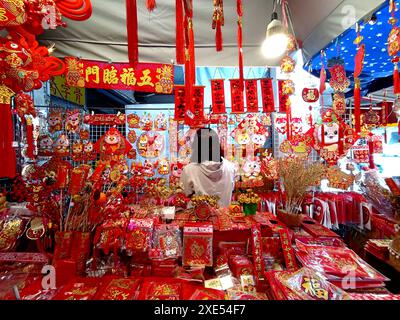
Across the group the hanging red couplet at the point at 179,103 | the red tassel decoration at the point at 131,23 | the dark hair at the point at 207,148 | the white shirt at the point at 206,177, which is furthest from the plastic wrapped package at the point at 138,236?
the hanging red couplet at the point at 179,103

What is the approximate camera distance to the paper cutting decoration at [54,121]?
149 inches

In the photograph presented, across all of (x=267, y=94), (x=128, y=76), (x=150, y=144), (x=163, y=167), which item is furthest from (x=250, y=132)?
(x=128, y=76)

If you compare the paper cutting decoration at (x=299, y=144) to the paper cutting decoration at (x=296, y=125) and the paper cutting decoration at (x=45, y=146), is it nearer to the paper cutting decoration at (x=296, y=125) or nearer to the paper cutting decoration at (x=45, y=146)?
the paper cutting decoration at (x=296, y=125)

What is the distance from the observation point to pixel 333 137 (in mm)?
3529

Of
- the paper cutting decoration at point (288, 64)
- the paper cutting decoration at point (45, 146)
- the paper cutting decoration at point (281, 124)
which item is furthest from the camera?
the paper cutting decoration at point (281, 124)

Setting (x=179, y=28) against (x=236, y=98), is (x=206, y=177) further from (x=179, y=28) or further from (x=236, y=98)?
(x=179, y=28)

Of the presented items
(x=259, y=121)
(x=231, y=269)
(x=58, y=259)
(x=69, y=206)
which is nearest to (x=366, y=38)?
(x=259, y=121)

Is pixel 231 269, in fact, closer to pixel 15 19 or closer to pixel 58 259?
pixel 58 259

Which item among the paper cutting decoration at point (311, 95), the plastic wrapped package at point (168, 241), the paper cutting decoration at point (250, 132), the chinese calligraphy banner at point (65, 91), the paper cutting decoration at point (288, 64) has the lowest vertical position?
the plastic wrapped package at point (168, 241)

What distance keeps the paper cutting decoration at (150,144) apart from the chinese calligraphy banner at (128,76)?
1256 mm

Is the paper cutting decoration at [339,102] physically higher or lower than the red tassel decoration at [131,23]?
higher

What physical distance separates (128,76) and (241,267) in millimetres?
3175

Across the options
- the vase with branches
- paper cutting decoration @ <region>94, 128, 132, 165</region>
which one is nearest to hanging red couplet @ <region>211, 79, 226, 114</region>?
paper cutting decoration @ <region>94, 128, 132, 165</region>

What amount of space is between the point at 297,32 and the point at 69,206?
11.4ft
